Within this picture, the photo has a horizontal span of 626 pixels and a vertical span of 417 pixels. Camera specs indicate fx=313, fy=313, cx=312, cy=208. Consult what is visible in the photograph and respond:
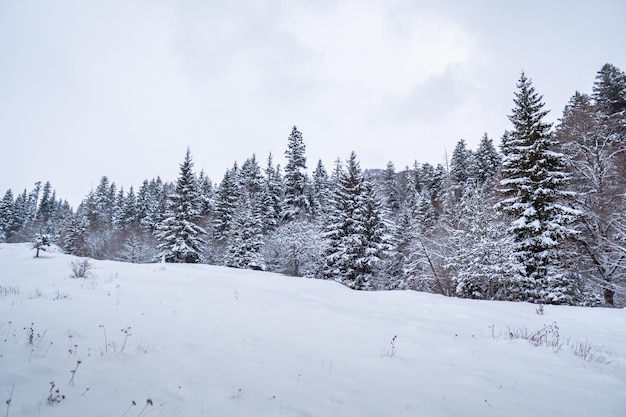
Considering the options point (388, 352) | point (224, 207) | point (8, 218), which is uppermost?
→ point (8, 218)

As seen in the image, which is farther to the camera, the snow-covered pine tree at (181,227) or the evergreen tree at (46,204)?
the evergreen tree at (46,204)

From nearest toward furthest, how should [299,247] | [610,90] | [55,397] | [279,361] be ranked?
1. [55,397]
2. [279,361]
3. [610,90]
4. [299,247]

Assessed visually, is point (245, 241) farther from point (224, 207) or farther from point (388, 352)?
point (388, 352)

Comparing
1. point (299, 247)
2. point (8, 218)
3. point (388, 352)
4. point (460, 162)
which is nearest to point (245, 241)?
point (299, 247)

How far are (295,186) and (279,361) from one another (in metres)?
39.0

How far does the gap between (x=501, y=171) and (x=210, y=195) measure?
1898 inches

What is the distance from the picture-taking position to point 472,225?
2159 centimetres

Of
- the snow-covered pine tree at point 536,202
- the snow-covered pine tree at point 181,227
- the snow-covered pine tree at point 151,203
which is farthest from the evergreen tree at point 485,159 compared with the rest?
the snow-covered pine tree at point 151,203

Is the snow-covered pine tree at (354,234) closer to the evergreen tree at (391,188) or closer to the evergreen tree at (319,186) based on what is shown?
the evergreen tree at (319,186)

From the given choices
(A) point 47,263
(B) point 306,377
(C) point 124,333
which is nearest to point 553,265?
(B) point 306,377

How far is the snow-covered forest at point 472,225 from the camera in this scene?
57.1 ft

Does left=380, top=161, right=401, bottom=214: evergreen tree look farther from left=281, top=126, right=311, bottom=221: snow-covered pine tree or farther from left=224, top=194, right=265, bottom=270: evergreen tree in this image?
left=224, top=194, right=265, bottom=270: evergreen tree

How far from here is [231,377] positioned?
4.07 meters

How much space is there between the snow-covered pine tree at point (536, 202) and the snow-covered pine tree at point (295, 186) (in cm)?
2651
